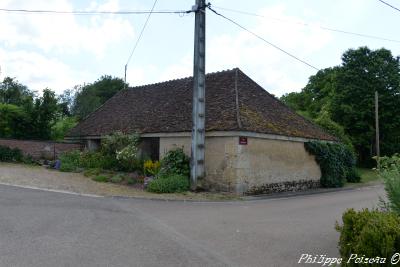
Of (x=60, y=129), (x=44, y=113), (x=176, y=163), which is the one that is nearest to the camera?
(x=176, y=163)

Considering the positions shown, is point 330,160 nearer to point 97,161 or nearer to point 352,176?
point 352,176

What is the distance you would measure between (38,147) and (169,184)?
40.2 ft

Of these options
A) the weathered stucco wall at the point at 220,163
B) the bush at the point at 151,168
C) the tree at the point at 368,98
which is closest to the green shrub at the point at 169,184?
the weathered stucco wall at the point at 220,163

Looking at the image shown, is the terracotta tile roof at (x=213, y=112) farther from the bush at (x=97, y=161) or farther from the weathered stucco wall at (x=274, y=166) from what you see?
the bush at (x=97, y=161)

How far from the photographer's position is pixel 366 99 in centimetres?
3597

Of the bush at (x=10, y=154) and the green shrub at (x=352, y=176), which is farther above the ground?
the bush at (x=10, y=154)

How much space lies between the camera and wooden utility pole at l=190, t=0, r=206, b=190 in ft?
50.7

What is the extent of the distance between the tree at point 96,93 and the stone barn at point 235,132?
23.8 m

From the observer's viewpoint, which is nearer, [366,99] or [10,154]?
[10,154]

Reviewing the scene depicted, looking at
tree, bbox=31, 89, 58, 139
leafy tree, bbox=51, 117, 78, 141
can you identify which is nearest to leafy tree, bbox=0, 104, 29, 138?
tree, bbox=31, 89, 58, 139

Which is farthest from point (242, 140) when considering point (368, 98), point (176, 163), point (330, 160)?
point (368, 98)

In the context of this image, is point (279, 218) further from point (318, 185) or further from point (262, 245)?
point (318, 185)

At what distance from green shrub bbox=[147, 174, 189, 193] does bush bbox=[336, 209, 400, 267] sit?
10.2 m

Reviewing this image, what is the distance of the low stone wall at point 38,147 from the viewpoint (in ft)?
76.5
